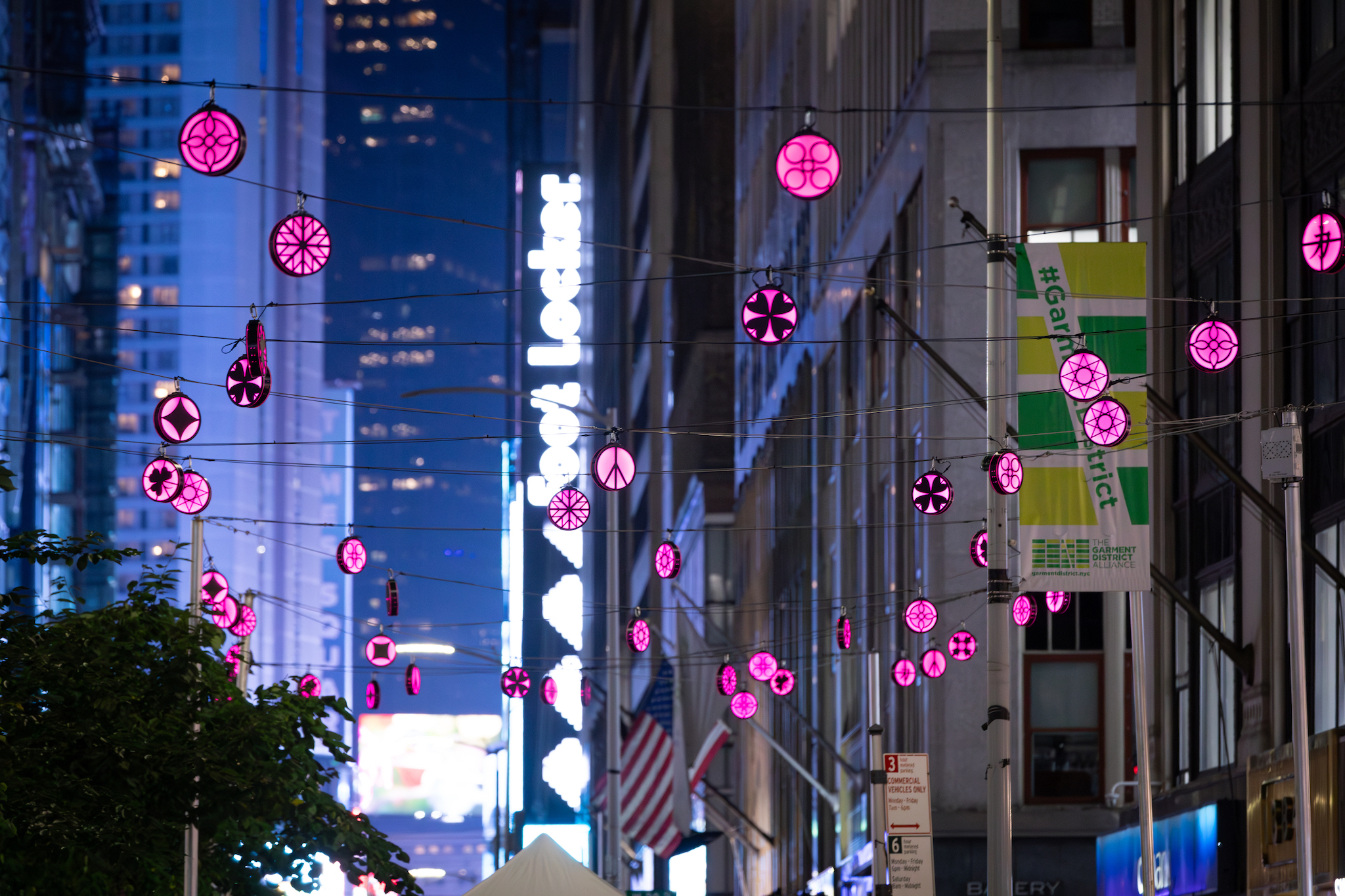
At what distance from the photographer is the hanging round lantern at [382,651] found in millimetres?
38344

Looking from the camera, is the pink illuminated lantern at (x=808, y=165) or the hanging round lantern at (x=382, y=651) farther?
the hanging round lantern at (x=382, y=651)

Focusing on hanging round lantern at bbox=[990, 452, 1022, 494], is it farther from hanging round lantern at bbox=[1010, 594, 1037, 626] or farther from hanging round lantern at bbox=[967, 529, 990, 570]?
hanging round lantern at bbox=[1010, 594, 1037, 626]

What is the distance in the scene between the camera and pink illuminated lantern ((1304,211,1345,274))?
18203 millimetres

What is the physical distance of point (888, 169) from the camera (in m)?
42.7

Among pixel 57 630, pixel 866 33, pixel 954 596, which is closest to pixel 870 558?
pixel 954 596

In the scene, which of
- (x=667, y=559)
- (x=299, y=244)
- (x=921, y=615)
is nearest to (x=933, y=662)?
(x=921, y=615)

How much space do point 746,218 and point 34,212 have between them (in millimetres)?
111084

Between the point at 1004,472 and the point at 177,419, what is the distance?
9.65m

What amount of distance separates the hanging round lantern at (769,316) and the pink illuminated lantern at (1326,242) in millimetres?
5391

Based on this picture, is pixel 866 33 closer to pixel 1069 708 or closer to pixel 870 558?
pixel 870 558

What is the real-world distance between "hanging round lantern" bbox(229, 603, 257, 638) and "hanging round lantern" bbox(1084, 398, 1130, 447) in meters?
→ 16.9

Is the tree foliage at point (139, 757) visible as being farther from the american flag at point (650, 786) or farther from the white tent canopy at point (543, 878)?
the american flag at point (650, 786)

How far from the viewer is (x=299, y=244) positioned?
20000mm

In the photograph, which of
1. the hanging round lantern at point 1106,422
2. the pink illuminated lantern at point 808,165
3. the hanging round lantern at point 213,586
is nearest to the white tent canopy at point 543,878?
the hanging round lantern at point 1106,422
